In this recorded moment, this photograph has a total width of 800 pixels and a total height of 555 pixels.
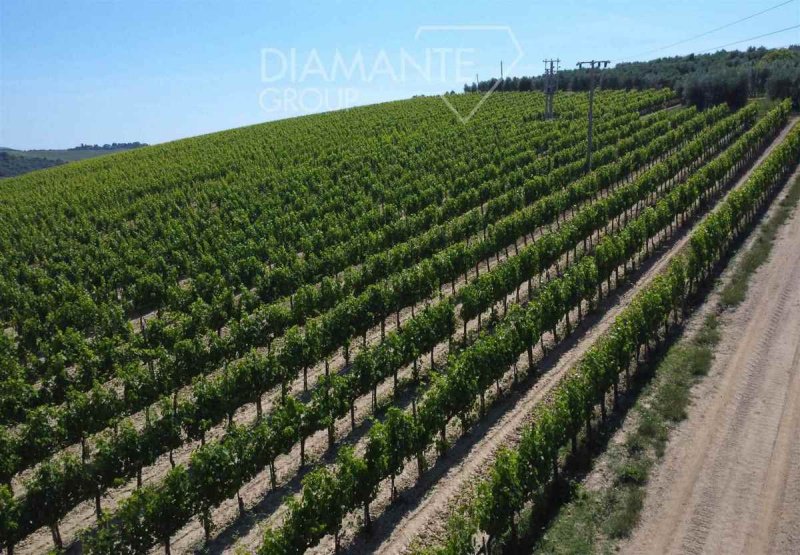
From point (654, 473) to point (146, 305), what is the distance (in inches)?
1096

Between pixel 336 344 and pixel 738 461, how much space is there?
582 inches

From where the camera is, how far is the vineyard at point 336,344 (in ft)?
52.0

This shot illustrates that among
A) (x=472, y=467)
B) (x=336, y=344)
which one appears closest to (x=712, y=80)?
(x=336, y=344)

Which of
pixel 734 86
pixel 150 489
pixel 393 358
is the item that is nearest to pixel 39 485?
pixel 150 489

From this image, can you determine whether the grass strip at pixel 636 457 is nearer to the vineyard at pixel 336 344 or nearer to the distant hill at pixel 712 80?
the vineyard at pixel 336 344

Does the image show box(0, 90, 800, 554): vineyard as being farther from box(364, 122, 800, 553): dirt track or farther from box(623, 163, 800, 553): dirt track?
box(623, 163, 800, 553): dirt track

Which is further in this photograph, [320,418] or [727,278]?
[727,278]

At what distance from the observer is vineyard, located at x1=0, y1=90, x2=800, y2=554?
15.8 meters

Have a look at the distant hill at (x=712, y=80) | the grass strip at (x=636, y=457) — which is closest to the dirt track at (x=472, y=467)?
the grass strip at (x=636, y=457)

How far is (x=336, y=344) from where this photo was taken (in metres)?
24.6

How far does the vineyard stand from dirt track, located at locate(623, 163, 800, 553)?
8.94 ft

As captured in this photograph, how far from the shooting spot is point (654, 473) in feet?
56.6

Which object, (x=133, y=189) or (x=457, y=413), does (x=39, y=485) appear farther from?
(x=133, y=189)

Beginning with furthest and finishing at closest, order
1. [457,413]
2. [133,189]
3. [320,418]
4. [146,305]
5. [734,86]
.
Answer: [734,86] → [133,189] → [146,305] → [457,413] → [320,418]
